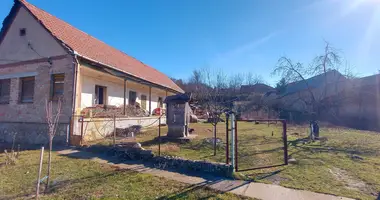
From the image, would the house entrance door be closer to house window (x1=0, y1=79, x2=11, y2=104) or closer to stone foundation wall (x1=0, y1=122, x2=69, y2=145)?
stone foundation wall (x1=0, y1=122, x2=69, y2=145)

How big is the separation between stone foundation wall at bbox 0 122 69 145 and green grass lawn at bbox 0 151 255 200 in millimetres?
3529

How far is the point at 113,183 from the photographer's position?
457 centimetres

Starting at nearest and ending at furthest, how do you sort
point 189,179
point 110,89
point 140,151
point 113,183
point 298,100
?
1. point 113,183
2. point 189,179
3. point 140,151
4. point 110,89
5. point 298,100

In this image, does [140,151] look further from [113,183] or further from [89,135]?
[89,135]

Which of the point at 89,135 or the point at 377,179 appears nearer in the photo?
the point at 377,179

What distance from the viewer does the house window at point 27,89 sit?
11.1 metres

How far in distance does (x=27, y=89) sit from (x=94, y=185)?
1002cm

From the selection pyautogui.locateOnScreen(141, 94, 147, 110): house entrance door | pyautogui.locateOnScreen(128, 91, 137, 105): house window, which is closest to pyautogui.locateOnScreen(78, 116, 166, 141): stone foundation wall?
pyautogui.locateOnScreen(128, 91, 137, 105): house window

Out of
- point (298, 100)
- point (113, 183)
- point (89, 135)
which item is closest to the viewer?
point (113, 183)

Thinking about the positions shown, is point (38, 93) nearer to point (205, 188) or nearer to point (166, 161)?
point (166, 161)

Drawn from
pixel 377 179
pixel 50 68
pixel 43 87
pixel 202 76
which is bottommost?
pixel 377 179

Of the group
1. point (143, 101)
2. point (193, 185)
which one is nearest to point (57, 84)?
point (143, 101)

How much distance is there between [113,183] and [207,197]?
2.17 metres

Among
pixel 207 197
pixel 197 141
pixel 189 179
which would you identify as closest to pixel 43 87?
pixel 197 141
